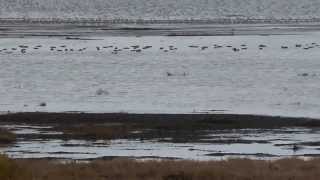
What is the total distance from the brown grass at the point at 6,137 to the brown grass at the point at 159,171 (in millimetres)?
8381

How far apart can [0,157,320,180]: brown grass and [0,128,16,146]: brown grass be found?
8381mm

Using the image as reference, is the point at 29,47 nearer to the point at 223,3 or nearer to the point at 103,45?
the point at 103,45

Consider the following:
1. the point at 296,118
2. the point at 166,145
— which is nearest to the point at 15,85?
the point at 296,118

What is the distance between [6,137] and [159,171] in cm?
1131

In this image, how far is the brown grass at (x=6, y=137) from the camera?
99.0 feet

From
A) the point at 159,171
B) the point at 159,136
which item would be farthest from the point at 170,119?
the point at 159,171

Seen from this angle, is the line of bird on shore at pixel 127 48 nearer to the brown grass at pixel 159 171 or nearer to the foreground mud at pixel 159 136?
the foreground mud at pixel 159 136

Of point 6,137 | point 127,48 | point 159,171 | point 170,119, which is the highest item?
point 127,48

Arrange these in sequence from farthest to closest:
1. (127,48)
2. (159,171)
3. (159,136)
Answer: (127,48) → (159,136) → (159,171)

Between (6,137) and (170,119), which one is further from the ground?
(170,119)

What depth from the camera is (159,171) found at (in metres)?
20.2

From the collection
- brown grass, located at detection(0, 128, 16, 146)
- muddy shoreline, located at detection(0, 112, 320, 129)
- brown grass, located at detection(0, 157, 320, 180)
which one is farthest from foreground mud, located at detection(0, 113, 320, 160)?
brown grass, located at detection(0, 157, 320, 180)

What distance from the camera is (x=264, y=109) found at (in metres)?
41.3

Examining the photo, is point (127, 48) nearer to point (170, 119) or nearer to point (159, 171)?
point (170, 119)
